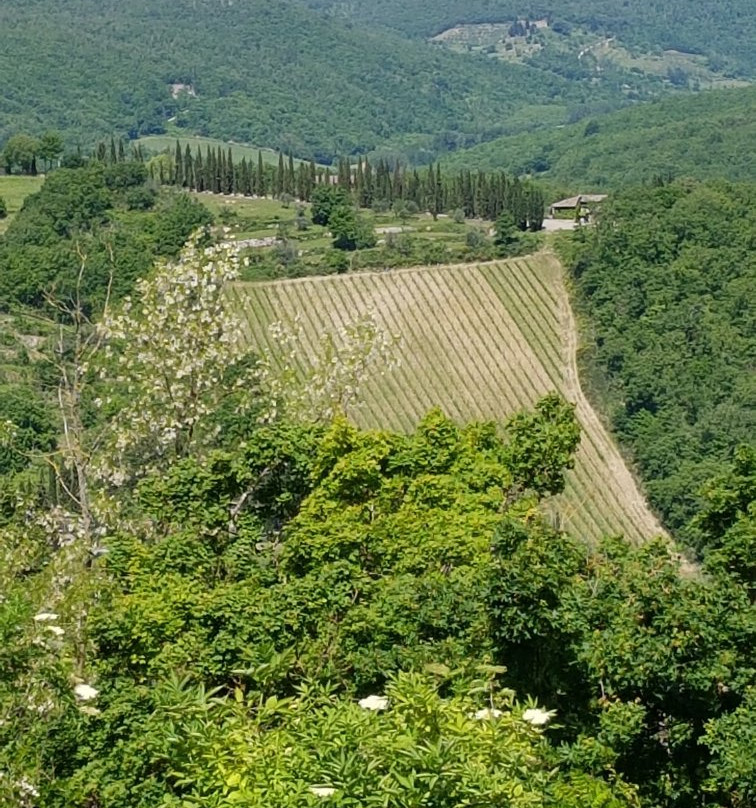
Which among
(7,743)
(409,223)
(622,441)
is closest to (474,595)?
(7,743)

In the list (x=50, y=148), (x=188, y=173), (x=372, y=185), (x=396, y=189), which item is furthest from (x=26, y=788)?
(x=50, y=148)

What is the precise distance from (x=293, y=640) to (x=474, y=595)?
10.1 ft

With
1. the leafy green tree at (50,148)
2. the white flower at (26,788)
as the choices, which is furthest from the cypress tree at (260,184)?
the white flower at (26,788)

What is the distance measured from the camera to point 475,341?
102188 mm

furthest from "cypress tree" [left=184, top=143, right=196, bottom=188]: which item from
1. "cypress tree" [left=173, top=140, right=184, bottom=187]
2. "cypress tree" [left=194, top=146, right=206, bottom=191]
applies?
"cypress tree" [left=194, top=146, right=206, bottom=191]

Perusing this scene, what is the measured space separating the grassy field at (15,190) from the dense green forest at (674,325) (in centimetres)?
5392

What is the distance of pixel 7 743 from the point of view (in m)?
17.0

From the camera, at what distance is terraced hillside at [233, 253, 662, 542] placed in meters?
88.8

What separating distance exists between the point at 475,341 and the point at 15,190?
204 ft

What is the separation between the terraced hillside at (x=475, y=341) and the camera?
88812 millimetres

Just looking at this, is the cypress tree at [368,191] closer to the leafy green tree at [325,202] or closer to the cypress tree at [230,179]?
the leafy green tree at [325,202]

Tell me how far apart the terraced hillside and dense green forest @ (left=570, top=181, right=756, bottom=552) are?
2.10m

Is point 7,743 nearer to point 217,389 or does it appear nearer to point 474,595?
point 474,595

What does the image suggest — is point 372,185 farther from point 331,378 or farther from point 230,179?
point 331,378
